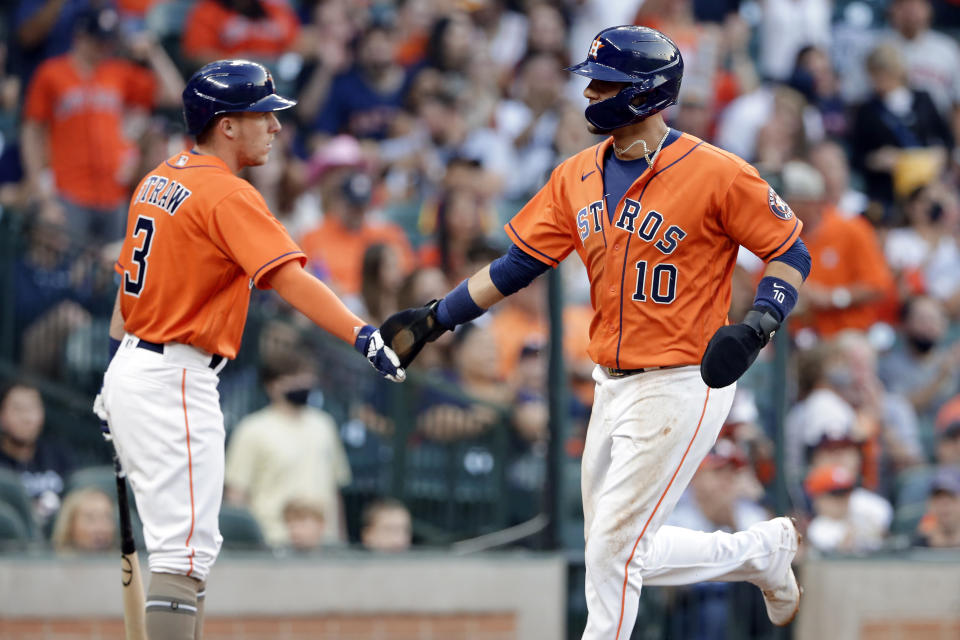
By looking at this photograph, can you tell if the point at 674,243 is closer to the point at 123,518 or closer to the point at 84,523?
the point at 123,518

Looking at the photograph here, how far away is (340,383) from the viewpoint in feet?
A: 26.8

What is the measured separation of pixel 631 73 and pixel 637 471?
55.5 inches

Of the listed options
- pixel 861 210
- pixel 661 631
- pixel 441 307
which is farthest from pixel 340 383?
pixel 861 210

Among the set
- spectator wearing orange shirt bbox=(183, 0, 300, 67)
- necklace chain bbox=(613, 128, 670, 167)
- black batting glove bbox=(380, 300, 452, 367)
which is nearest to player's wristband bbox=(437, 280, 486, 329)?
black batting glove bbox=(380, 300, 452, 367)

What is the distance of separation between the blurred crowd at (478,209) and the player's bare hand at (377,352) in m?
2.79

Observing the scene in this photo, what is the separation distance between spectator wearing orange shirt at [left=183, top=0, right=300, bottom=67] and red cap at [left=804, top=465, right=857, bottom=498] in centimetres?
541

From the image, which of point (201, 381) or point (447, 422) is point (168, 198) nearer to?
point (201, 381)

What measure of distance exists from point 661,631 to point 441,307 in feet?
9.85

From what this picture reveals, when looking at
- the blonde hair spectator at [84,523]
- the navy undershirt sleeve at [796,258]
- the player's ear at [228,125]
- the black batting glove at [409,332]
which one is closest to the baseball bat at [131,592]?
the black batting glove at [409,332]

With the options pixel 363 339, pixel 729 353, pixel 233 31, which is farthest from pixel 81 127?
pixel 729 353

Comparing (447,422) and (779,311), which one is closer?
(779,311)

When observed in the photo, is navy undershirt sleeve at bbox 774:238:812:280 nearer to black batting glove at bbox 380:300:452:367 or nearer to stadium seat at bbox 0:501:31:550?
black batting glove at bbox 380:300:452:367

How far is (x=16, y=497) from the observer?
748cm

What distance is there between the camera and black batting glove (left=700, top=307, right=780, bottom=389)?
486 centimetres
